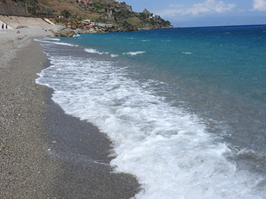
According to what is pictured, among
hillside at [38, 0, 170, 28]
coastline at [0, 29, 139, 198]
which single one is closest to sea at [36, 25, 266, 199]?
coastline at [0, 29, 139, 198]

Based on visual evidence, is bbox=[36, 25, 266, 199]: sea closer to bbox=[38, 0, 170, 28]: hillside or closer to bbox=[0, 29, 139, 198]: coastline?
bbox=[0, 29, 139, 198]: coastline

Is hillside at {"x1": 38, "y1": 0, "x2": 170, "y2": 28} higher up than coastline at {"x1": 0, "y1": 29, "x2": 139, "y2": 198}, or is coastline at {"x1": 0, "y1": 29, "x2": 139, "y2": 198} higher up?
hillside at {"x1": 38, "y1": 0, "x2": 170, "y2": 28}

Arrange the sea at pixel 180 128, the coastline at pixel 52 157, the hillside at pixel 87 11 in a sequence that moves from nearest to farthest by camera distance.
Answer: the coastline at pixel 52 157 < the sea at pixel 180 128 < the hillside at pixel 87 11

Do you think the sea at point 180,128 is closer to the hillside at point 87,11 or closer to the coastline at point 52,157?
the coastline at point 52,157

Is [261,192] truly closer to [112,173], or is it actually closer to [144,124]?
[112,173]

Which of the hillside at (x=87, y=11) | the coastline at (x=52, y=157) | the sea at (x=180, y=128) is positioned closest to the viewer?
the coastline at (x=52, y=157)

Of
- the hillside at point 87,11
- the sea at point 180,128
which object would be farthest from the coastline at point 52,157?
the hillside at point 87,11

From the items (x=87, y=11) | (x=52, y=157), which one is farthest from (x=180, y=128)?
(x=87, y=11)

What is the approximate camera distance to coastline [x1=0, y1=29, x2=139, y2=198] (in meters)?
3.12

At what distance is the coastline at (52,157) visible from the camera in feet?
10.2

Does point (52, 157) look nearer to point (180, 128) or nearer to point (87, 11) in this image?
point (180, 128)

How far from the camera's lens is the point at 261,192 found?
10.5 feet

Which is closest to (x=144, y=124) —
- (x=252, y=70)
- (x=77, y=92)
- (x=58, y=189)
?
(x=58, y=189)

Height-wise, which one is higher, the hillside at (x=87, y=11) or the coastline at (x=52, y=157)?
the hillside at (x=87, y=11)
